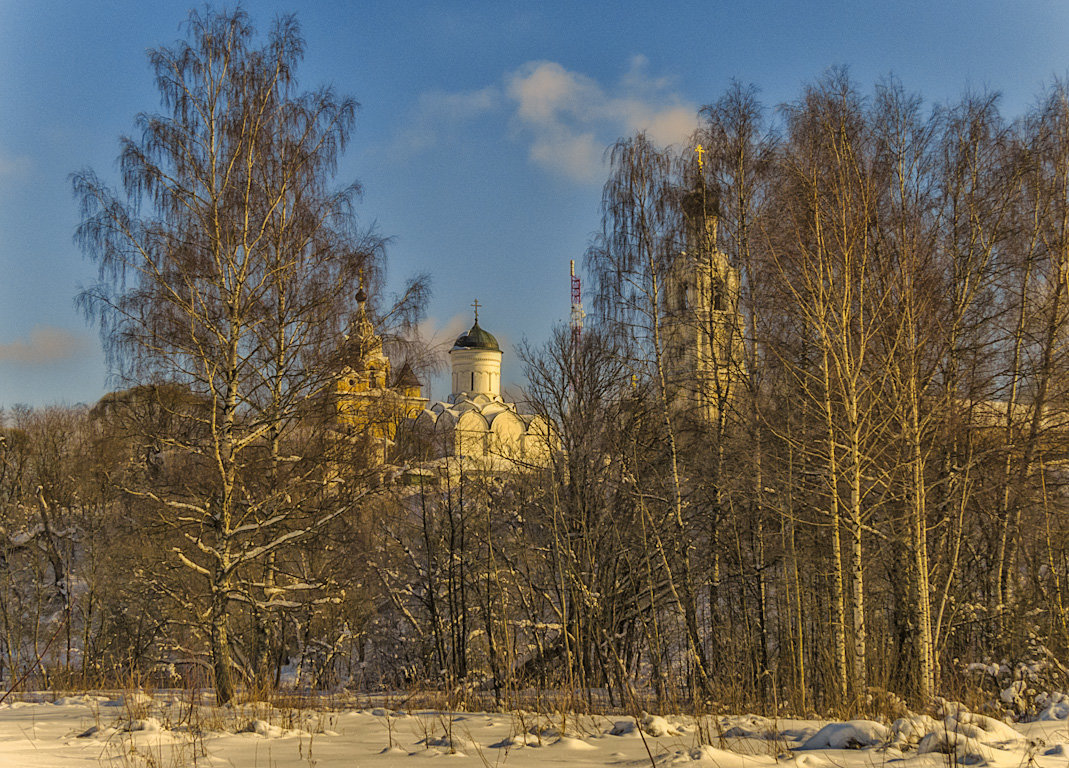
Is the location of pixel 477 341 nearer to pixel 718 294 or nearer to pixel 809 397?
pixel 718 294

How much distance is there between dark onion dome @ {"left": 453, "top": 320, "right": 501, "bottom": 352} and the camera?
62594 mm

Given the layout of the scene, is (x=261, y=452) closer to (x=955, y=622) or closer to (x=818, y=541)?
(x=818, y=541)

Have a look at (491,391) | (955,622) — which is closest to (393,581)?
(955,622)

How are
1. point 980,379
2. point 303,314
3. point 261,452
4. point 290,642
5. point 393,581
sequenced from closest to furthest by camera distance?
point 303,314 < point 261,452 < point 980,379 < point 393,581 < point 290,642

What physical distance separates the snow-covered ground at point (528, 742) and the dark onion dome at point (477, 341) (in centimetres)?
5456

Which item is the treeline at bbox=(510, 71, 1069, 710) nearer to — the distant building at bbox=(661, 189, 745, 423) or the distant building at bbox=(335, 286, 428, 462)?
the distant building at bbox=(661, 189, 745, 423)

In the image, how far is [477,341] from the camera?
62.7 metres

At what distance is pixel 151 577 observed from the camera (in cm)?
1210

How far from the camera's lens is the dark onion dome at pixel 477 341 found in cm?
6259

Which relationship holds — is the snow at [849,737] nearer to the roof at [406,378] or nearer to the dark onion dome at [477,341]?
the roof at [406,378]

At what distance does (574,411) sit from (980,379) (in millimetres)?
6238

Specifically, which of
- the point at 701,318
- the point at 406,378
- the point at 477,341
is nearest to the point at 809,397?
the point at 701,318

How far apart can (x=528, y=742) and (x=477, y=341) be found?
56704mm

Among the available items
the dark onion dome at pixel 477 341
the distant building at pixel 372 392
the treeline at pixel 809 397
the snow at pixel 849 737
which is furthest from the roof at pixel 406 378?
the dark onion dome at pixel 477 341
